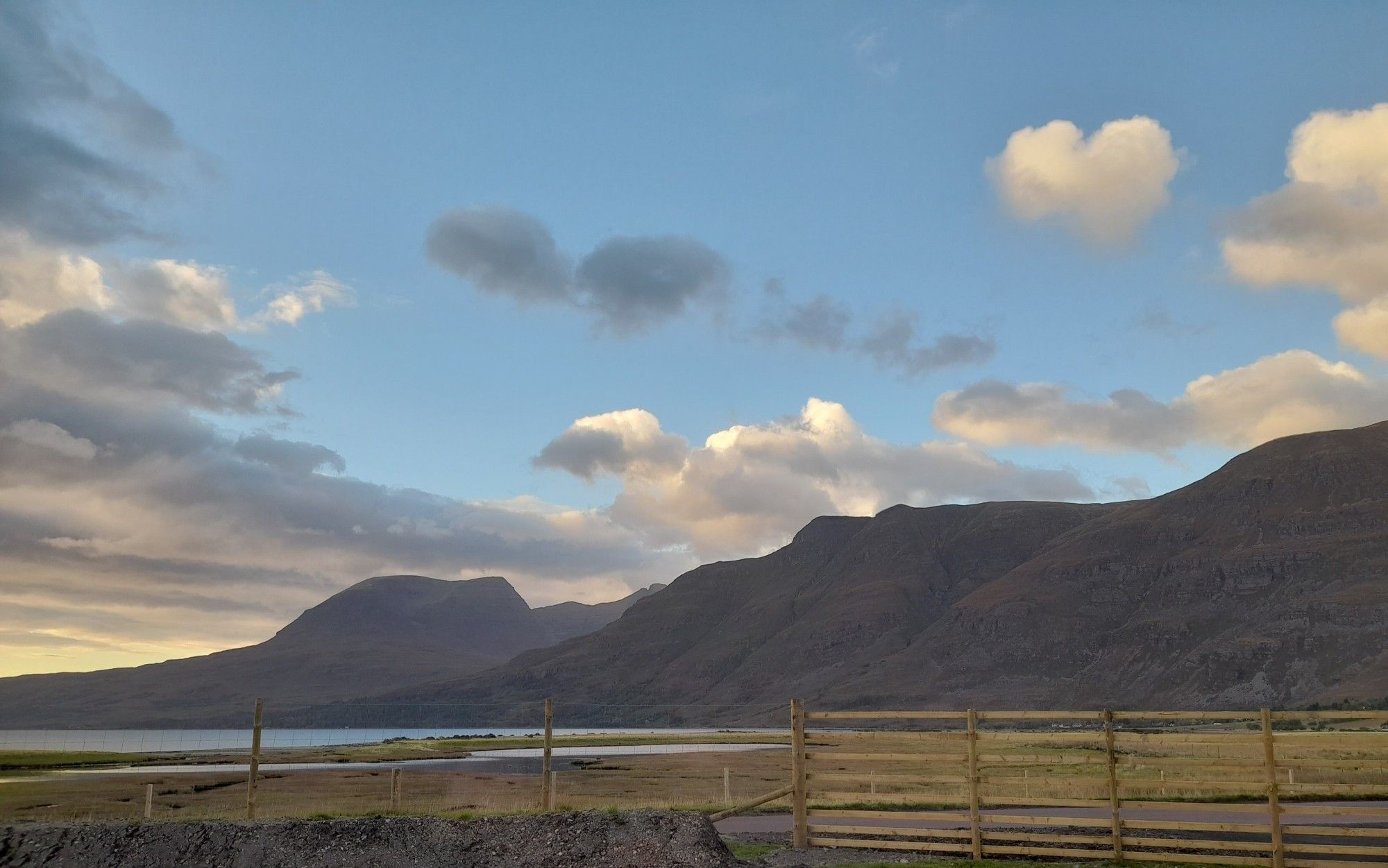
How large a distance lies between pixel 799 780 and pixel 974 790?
3521mm

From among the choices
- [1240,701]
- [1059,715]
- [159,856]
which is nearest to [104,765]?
[159,856]

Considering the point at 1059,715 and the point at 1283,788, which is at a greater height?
the point at 1059,715

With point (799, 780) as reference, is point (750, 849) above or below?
below

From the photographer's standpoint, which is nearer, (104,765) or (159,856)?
(159,856)

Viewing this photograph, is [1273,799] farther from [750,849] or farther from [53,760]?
[53,760]

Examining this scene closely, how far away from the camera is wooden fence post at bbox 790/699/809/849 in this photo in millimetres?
20781

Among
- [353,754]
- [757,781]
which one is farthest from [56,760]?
[757,781]

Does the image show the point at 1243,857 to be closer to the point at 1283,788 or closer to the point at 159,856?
the point at 1283,788

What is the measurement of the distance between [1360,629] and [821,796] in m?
173

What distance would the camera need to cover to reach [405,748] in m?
114

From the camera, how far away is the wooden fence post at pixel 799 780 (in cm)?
2078

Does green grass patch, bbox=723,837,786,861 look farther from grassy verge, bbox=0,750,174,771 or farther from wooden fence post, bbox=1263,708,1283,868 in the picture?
grassy verge, bbox=0,750,174,771

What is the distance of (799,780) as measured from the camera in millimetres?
21016

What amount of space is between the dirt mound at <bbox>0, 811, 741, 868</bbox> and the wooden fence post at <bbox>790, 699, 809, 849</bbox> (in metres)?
3.18
